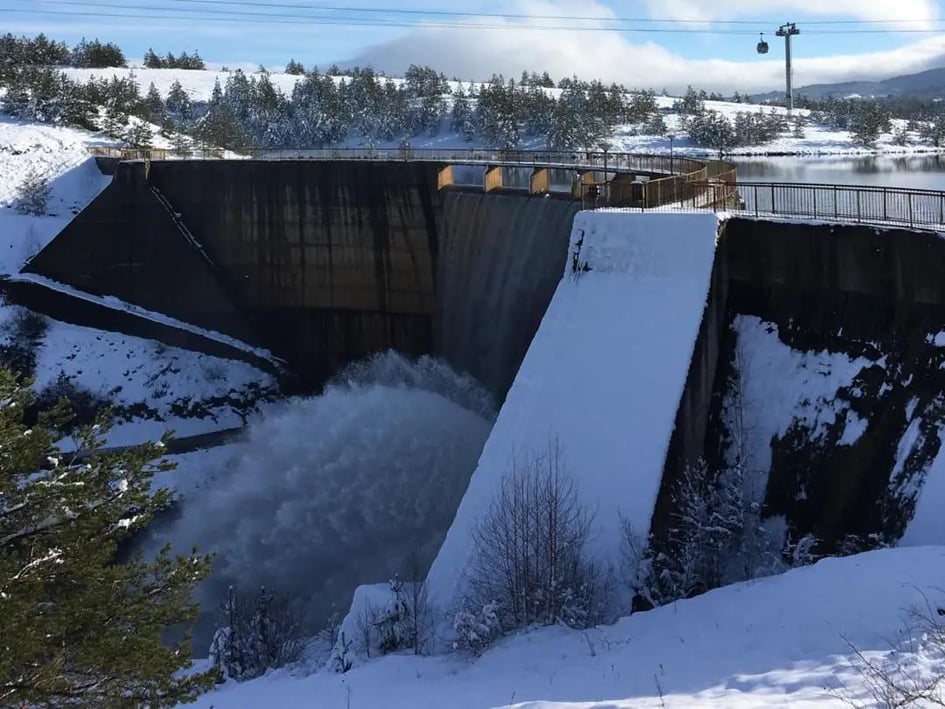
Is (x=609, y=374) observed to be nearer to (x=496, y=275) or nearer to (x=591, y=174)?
(x=496, y=275)

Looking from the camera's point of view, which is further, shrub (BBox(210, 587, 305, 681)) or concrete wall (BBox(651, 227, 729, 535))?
concrete wall (BBox(651, 227, 729, 535))

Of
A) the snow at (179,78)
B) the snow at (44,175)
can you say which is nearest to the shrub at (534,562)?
the snow at (44,175)

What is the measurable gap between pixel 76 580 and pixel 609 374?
34.0 feet

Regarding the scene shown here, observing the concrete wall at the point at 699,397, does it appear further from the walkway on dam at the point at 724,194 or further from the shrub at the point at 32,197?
the shrub at the point at 32,197

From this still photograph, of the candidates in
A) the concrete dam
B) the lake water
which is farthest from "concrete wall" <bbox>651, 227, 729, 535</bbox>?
the lake water

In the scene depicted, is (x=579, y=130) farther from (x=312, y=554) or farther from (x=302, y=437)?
(x=312, y=554)

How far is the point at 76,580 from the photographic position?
7859 millimetres

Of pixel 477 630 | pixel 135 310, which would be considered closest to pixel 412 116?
pixel 135 310

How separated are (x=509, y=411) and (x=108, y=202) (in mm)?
25586

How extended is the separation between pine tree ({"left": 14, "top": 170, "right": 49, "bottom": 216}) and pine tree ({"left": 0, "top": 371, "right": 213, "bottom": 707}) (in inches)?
1289

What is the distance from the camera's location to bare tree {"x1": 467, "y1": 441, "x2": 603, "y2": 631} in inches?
493

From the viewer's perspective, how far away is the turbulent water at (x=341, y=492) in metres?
20.6

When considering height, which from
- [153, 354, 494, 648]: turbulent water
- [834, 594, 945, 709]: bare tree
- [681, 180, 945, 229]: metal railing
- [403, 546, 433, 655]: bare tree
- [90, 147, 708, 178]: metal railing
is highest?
[90, 147, 708, 178]: metal railing

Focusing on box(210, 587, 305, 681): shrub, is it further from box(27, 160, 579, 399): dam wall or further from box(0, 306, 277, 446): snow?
box(0, 306, 277, 446): snow
